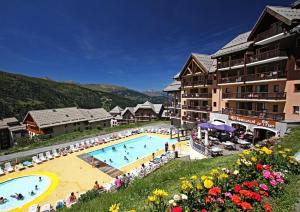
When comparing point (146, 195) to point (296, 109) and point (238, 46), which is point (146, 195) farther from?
point (238, 46)

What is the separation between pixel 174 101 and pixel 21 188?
120ft

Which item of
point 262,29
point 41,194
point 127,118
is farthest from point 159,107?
point 41,194

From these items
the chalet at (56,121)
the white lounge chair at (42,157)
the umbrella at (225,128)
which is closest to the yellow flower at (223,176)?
the umbrella at (225,128)

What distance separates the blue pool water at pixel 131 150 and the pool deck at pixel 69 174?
2.74 metres

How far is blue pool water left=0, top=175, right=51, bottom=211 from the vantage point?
17.0 meters

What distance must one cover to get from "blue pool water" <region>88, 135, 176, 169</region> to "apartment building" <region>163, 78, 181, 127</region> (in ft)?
31.9

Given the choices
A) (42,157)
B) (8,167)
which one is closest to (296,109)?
(42,157)

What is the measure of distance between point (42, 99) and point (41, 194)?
14135cm

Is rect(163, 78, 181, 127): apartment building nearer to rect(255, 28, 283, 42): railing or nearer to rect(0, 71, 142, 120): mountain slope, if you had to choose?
rect(255, 28, 283, 42): railing

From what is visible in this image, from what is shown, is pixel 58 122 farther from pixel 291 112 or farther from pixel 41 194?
pixel 291 112

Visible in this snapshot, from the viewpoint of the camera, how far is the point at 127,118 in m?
82.9

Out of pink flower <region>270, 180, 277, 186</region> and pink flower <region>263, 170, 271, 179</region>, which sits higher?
pink flower <region>263, 170, 271, 179</region>

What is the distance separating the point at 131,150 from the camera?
3312 centimetres

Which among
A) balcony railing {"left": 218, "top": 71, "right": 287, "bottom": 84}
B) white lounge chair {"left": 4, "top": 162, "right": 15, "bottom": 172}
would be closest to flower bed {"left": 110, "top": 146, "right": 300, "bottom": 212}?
balcony railing {"left": 218, "top": 71, "right": 287, "bottom": 84}
